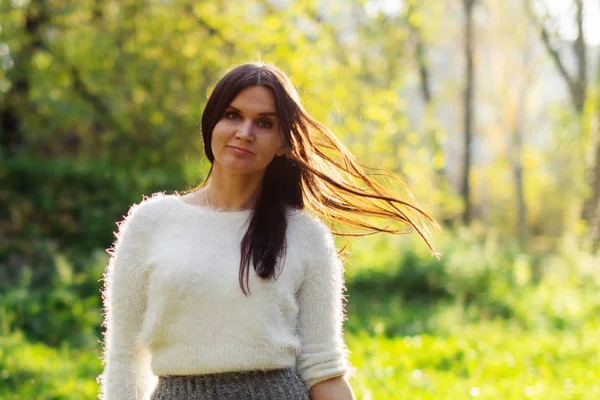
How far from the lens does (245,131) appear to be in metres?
2.28

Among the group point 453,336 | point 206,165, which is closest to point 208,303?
point 453,336

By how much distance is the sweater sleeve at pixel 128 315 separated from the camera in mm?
2295

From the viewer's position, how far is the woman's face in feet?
7.54

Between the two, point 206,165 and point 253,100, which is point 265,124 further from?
point 206,165

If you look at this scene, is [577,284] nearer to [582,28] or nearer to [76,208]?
[76,208]

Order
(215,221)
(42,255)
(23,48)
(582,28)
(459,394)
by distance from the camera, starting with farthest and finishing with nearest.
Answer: (582,28) < (23,48) < (42,255) < (459,394) < (215,221)

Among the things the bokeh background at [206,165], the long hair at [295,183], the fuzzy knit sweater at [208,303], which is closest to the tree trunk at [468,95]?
the bokeh background at [206,165]

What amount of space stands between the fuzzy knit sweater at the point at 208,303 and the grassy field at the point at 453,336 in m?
2.58

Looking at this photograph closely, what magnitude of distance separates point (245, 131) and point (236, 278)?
1.48ft

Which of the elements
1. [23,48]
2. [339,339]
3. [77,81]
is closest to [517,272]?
[77,81]

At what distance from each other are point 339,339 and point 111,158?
1089cm

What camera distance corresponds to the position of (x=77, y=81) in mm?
11750

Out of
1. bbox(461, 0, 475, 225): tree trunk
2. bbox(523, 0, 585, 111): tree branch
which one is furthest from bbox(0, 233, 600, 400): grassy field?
bbox(523, 0, 585, 111): tree branch

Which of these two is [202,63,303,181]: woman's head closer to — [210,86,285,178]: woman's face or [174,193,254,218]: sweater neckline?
[210,86,285,178]: woman's face
